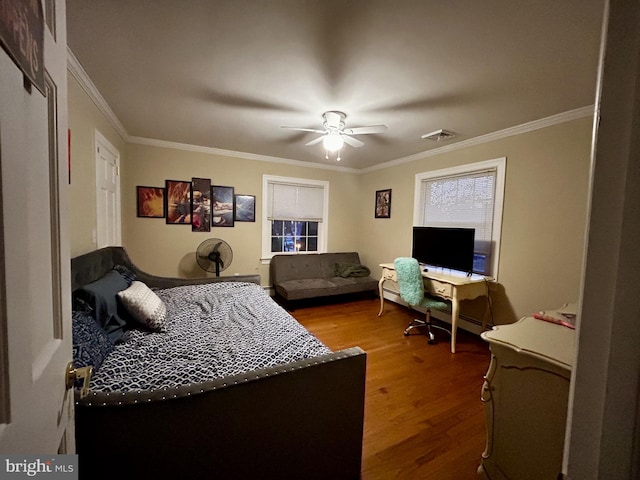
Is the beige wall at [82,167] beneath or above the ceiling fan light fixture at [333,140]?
beneath

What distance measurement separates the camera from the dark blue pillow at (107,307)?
1607 mm

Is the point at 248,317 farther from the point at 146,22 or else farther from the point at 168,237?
the point at 168,237

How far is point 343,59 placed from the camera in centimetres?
171

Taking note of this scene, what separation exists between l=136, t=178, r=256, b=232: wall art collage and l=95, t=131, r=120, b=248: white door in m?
0.49

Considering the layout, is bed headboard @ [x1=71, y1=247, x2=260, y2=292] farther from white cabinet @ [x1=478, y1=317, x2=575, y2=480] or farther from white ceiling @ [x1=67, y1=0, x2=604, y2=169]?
white cabinet @ [x1=478, y1=317, x2=575, y2=480]

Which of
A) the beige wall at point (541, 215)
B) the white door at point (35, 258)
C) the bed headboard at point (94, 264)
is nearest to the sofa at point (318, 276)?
the beige wall at point (541, 215)

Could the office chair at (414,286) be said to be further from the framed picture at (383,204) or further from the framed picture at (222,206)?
the framed picture at (222,206)

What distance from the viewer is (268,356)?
1.52 metres

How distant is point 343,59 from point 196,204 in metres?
3.01

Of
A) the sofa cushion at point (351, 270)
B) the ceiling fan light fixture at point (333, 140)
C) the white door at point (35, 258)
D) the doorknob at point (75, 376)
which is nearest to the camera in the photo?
the white door at point (35, 258)

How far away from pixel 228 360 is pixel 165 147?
132 inches

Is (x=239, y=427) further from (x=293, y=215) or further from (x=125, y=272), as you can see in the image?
(x=293, y=215)

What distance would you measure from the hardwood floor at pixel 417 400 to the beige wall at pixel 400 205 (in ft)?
3.00

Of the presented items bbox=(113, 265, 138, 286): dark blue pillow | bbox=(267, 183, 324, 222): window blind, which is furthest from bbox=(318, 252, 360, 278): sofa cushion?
bbox=(113, 265, 138, 286): dark blue pillow
